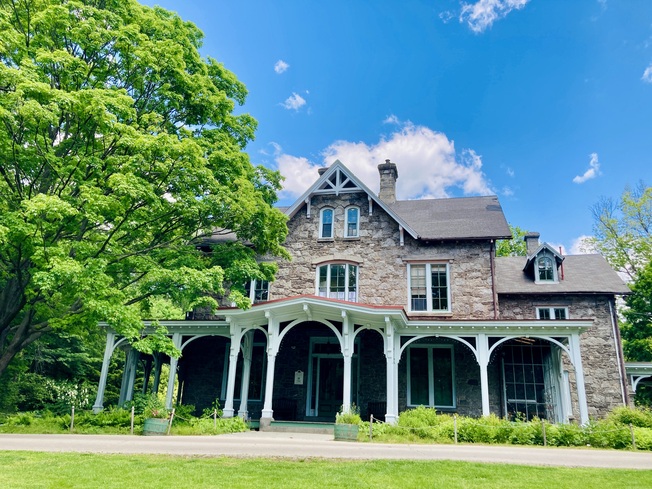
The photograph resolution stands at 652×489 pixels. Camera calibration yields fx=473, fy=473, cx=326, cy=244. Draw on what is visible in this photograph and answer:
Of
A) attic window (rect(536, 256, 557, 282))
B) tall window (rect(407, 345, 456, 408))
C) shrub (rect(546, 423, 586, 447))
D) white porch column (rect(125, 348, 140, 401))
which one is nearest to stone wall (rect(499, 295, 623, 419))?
Answer: attic window (rect(536, 256, 557, 282))

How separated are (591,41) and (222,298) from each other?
796 inches

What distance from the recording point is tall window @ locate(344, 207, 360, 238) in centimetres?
1928

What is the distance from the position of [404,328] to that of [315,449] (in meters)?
6.70

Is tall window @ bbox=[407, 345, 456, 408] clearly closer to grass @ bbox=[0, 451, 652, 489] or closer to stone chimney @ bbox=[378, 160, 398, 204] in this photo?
stone chimney @ bbox=[378, 160, 398, 204]

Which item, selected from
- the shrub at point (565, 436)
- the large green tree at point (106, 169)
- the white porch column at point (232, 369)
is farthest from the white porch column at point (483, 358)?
the white porch column at point (232, 369)

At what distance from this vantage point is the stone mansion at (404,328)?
15.8 m

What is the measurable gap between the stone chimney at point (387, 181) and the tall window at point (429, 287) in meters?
4.40

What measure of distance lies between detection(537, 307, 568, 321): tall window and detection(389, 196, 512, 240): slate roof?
3753mm

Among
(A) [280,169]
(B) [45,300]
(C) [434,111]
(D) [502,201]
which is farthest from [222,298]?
(C) [434,111]

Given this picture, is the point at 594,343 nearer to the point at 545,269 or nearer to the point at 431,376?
the point at 545,269

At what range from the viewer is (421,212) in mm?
20844

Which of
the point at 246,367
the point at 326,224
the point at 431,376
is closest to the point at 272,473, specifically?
the point at 246,367

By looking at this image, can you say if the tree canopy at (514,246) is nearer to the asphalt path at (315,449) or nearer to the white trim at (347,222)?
the white trim at (347,222)

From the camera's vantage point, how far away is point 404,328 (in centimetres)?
1600
